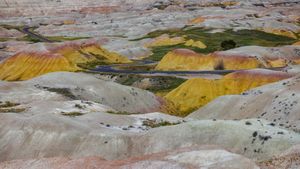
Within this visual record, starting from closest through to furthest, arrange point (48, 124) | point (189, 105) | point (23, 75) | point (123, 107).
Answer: point (48, 124), point (123, 107), point (189, 105), point (23, 75)

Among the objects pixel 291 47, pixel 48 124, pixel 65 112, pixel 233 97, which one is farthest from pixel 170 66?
pixel 48 124

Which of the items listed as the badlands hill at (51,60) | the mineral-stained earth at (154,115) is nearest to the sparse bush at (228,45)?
the mineral-stained earth at (154,115)

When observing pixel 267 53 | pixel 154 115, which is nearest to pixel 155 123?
pixel 154 115

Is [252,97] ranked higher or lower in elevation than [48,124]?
lower

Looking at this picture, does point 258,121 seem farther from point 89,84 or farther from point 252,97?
point 89,84

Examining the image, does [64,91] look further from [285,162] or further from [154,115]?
[285,162]
